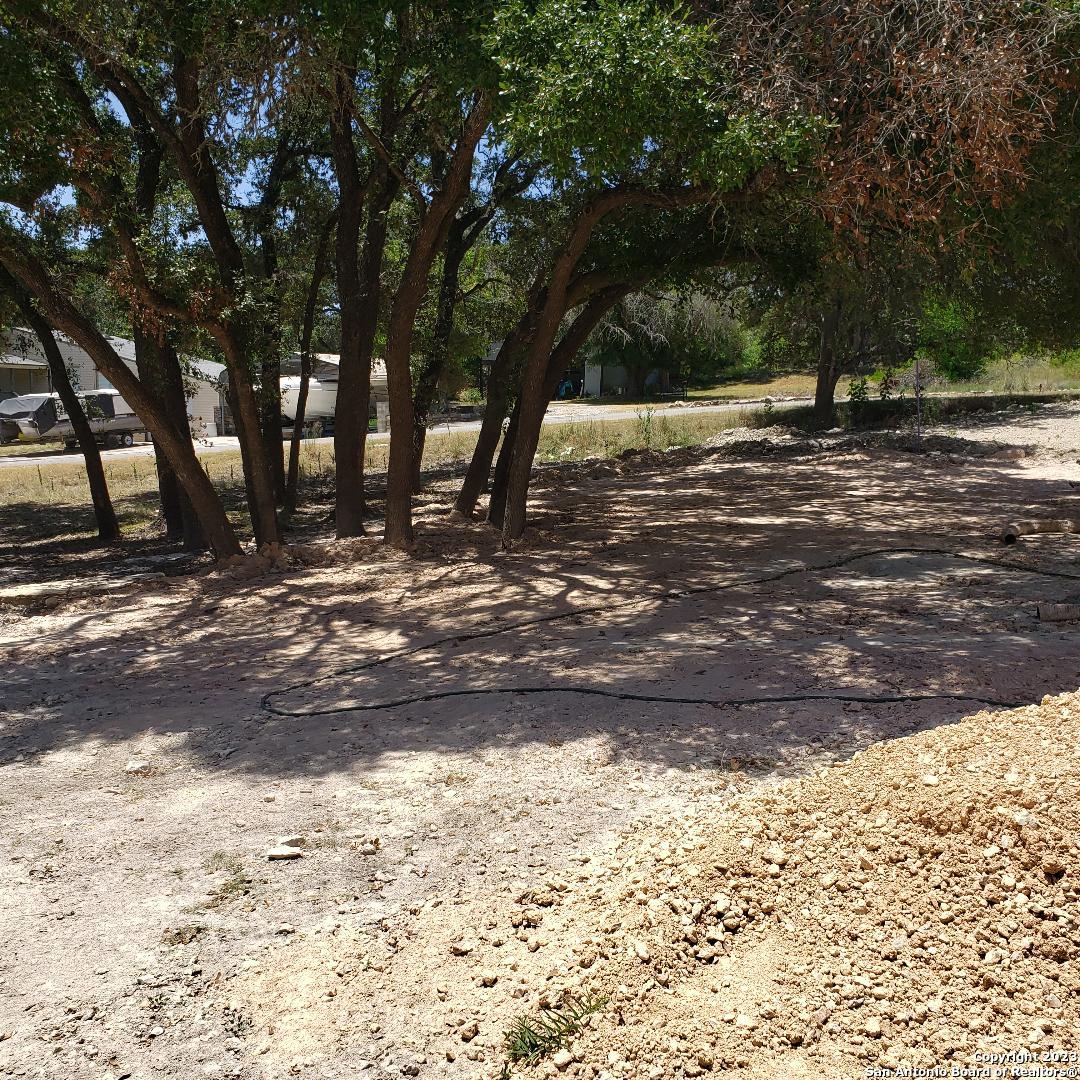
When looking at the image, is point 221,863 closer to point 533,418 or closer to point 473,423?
point 533,418

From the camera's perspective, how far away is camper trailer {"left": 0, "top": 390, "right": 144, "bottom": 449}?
36.9 m

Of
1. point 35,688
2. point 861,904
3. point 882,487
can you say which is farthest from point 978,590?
point 882,487

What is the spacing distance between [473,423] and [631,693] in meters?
35.6

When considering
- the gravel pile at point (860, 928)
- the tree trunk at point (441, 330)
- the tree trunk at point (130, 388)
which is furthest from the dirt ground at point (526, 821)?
the tree trunk at point (441, 330)

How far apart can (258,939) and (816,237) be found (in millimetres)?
9797

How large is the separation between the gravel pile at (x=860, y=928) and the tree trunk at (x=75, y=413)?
14309 mm

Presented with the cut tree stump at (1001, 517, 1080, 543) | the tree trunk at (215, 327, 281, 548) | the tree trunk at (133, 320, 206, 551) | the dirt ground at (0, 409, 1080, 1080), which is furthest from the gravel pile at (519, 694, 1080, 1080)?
the tree trunk at (133, 320, 206, 551)

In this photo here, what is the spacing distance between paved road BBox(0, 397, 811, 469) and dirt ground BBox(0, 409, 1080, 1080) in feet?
68.1

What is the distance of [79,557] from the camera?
15820 mm

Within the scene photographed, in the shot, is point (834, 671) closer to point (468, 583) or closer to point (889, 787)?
point (889, 787)

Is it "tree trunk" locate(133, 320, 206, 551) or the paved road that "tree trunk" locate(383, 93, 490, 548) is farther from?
the paved road

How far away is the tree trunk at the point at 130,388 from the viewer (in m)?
10.9

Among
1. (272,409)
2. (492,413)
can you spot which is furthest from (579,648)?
(272,409)

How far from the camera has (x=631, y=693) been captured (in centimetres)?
638
